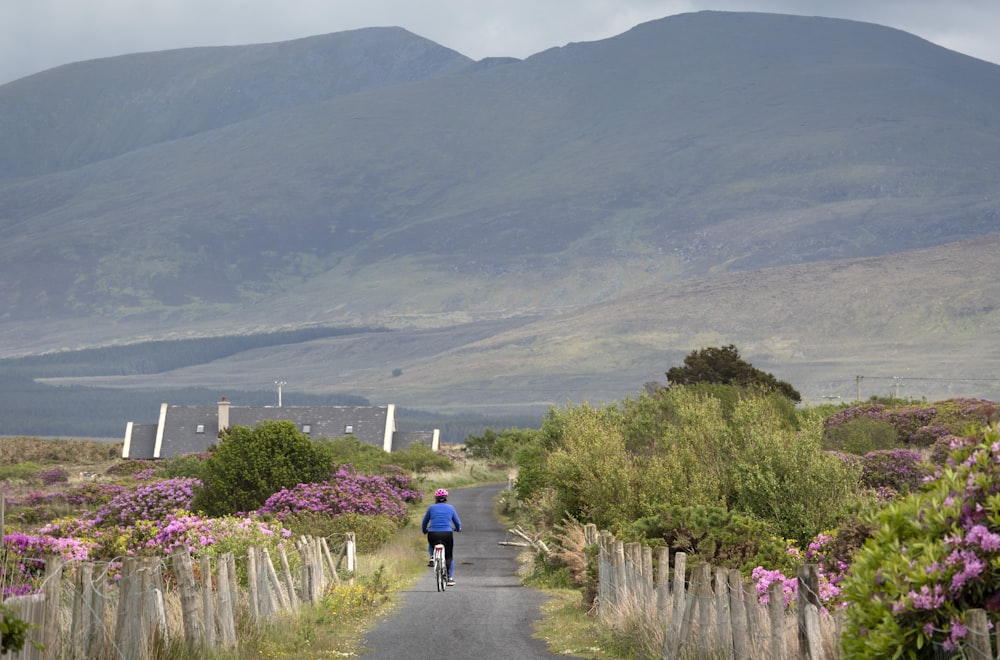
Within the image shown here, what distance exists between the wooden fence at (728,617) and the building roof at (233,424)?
87.3 metres

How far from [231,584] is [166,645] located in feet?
9.72

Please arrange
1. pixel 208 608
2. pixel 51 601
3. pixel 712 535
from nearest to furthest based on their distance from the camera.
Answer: pixel 51 601, pixel 208 608, pixel 712 535

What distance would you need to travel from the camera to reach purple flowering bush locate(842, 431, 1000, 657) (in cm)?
1006

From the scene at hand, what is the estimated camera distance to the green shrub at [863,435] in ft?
187

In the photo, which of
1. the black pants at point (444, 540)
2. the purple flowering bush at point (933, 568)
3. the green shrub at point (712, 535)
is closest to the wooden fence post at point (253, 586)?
the green shrub at point (712, 535)

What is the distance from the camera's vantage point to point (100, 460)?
114562 millimetres

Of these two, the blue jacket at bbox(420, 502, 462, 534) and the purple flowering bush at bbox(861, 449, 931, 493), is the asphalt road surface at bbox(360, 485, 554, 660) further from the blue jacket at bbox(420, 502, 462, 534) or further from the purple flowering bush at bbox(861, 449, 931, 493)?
the purple flowering bush at bbox(861, 449, 931, 493)

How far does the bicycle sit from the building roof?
254 feet

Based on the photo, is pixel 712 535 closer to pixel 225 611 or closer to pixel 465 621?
pixel 465 621

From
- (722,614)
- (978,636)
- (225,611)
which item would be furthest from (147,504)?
(978,636)

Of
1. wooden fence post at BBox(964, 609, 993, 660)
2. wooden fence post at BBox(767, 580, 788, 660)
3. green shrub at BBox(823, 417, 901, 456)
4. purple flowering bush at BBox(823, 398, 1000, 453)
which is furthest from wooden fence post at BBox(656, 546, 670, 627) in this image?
purple flowering bush at BBox(823, 398, 1000, 453)

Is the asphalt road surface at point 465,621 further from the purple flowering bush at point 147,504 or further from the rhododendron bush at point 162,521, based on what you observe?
the purple flowering bush at point 147,504

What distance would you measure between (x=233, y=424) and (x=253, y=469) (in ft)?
200

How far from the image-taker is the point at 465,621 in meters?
24.2
